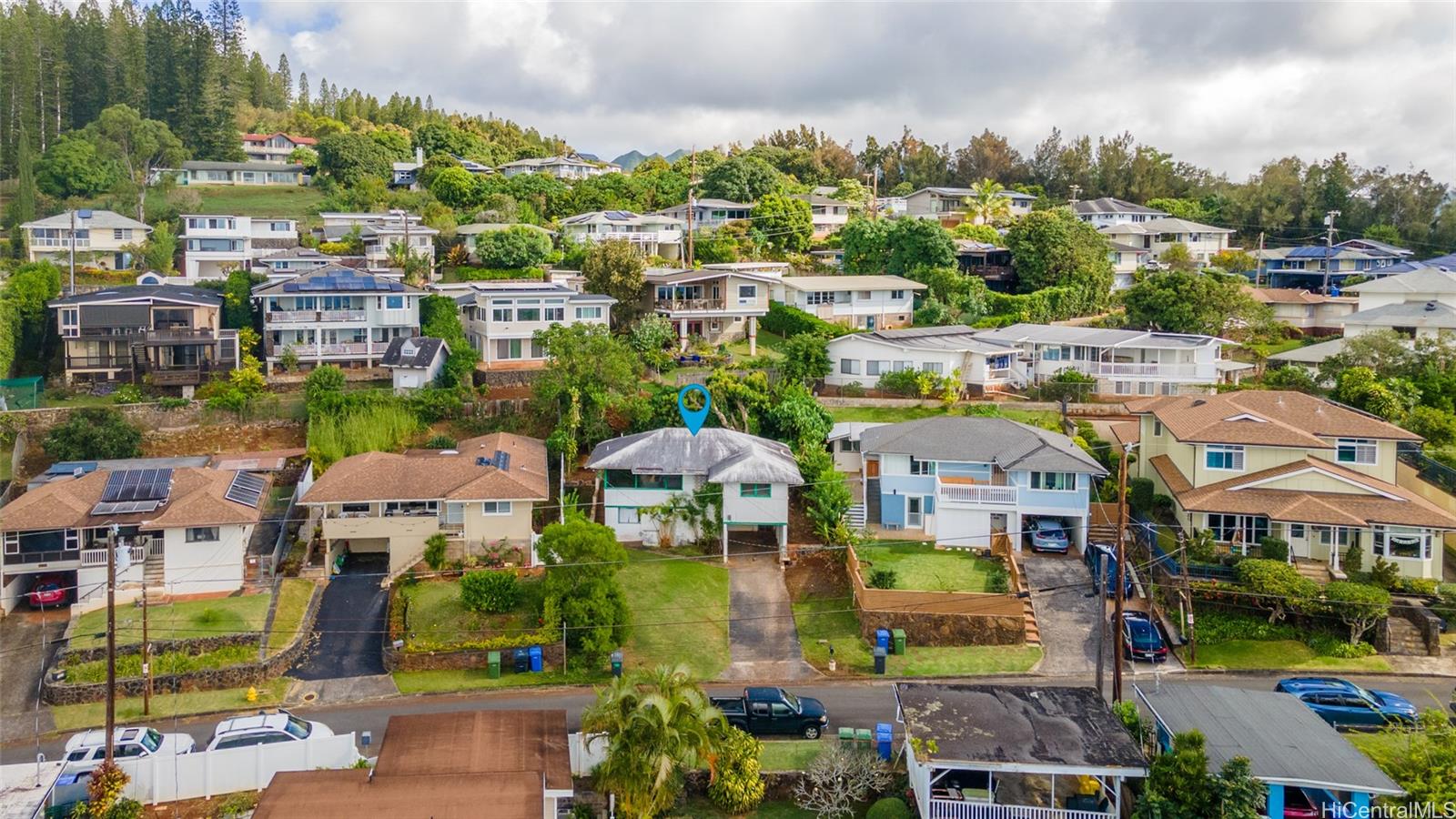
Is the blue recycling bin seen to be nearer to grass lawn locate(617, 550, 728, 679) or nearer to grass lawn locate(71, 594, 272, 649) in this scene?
grass lawn locate(617, 550, 728, 679)

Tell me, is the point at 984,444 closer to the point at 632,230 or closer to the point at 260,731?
the point at 260,731

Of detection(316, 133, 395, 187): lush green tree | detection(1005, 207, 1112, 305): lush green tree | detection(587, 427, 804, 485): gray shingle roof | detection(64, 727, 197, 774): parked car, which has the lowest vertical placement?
detection(64, 727, 197, 774): parked car

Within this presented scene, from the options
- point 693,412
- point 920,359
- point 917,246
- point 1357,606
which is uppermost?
point 917,246

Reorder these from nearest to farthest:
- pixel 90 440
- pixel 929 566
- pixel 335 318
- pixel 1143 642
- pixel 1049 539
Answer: pixel 1143 642 < pixel 929 566 < pixel 1049 539 < pixel 90 440 < pixel 335 318

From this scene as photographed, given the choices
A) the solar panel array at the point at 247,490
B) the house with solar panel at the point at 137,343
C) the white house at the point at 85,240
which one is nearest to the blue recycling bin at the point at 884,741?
the solar panel array at the point at 247,490

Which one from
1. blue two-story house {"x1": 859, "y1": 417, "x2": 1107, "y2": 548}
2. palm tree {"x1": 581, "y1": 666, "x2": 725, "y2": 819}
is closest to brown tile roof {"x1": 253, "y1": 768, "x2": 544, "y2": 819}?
palm tree {"x1": 581, "y1": 666, "x2": 725, "y2": 819}

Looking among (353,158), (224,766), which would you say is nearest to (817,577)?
(224,766)

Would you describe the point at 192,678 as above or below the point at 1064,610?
below

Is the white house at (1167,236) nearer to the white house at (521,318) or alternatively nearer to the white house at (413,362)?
the white house at (521,318)
